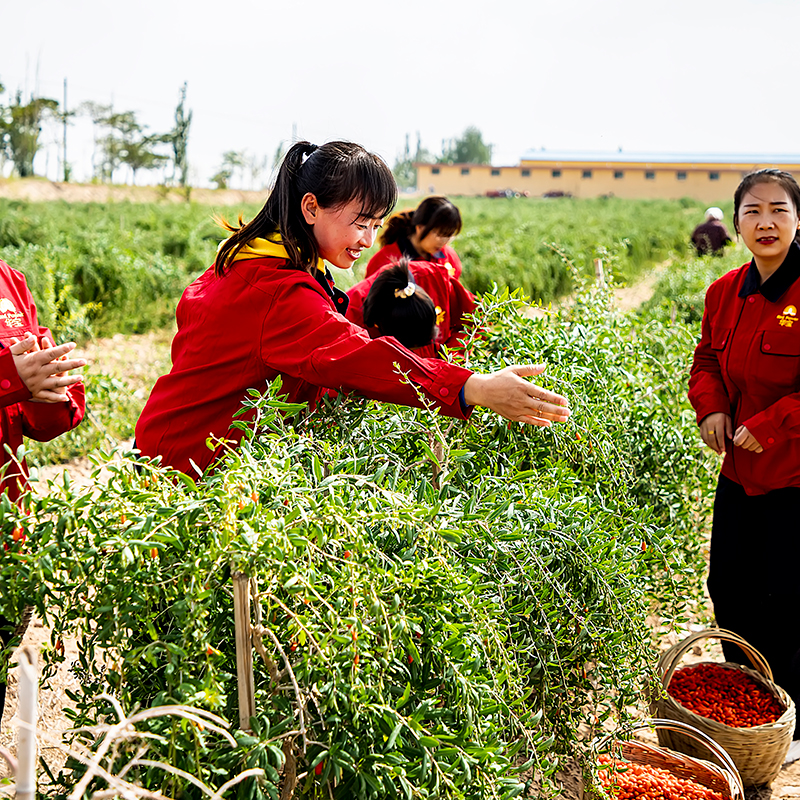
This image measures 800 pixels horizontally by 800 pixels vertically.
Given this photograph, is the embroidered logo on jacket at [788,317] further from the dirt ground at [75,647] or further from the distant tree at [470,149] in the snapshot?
the distant tree at [470,149]

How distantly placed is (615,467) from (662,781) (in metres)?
0.86

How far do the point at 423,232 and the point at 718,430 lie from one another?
2060 mm

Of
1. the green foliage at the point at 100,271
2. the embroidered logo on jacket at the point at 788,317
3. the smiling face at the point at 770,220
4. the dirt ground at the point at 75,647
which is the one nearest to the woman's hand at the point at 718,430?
the embroidered logo on jacket at the point at 788,317

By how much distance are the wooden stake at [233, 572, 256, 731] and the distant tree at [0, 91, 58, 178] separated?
35.0 metres

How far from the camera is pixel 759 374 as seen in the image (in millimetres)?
2691

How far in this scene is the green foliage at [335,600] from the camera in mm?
1199

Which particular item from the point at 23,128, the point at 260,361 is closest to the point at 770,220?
the point at 260,361

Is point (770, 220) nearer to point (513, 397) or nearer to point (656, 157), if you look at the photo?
point (513, 397)

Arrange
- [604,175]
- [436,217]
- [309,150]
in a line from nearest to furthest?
[309,150], [436,217], [604,175]

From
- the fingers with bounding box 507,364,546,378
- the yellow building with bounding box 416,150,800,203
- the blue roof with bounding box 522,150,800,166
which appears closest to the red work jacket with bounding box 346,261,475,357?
the fingers with bounding box 507,364,546,378

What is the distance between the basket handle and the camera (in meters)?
2.63

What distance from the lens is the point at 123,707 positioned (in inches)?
50.1

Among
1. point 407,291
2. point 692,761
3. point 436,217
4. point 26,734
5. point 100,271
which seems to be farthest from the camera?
point 100,271

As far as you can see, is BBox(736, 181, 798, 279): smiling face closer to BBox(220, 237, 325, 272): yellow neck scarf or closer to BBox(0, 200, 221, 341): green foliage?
BBox(220, 237, 325, 272): yellow neck scarf
